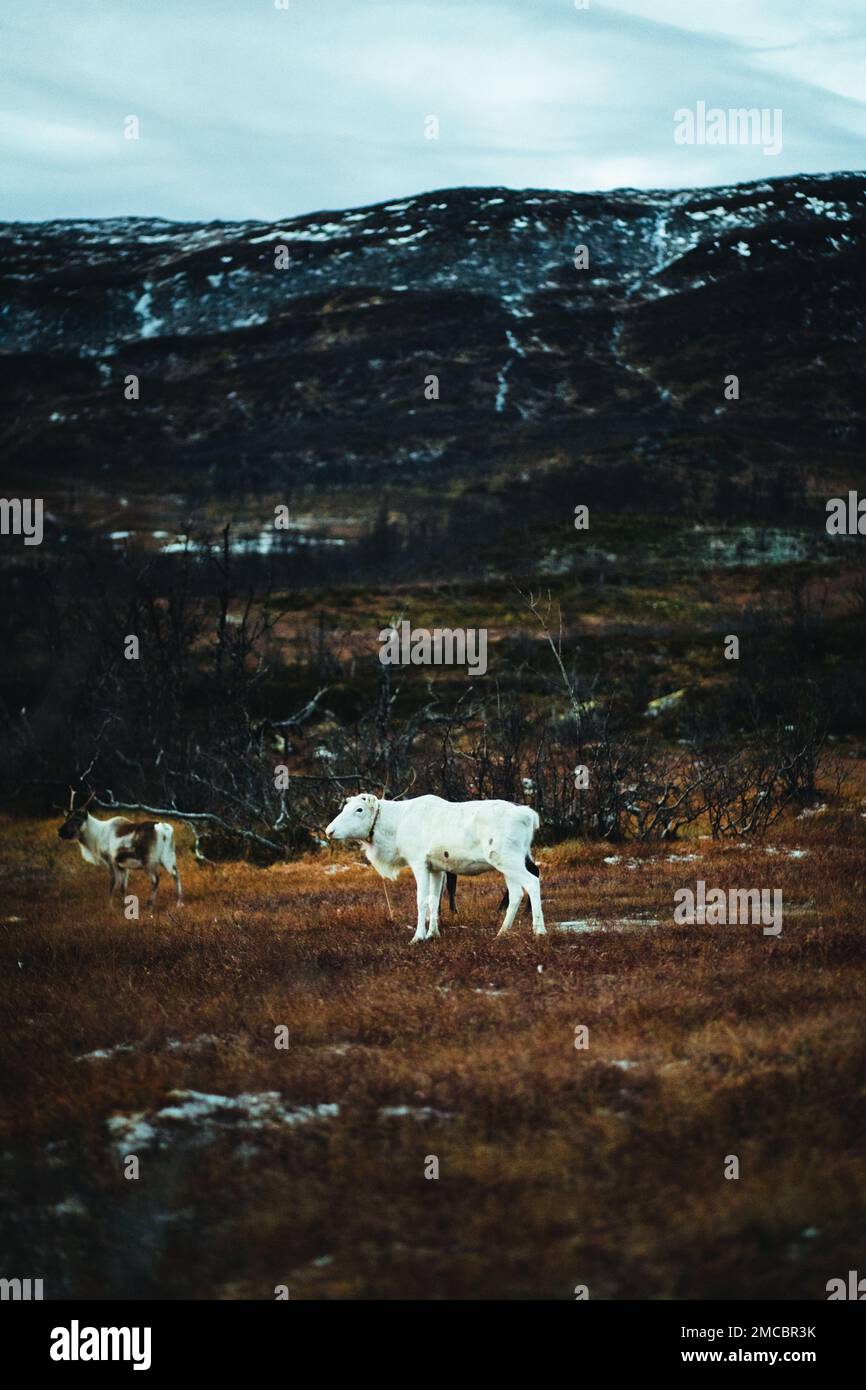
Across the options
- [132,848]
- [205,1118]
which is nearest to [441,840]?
[205,1118]

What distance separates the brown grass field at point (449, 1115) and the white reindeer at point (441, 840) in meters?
0.43

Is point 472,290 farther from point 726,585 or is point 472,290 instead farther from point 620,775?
point 620,775

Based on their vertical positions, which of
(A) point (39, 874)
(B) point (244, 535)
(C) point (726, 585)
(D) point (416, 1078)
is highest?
(B) point (244, 535)

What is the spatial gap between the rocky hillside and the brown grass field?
73951mm

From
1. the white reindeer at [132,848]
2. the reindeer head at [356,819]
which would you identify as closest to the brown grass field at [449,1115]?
the reindeer head at [356,819]

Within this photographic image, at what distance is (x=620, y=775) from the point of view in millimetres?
18438

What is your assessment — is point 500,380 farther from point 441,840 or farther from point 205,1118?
point 205,1118

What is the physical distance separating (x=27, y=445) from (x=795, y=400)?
9581cm

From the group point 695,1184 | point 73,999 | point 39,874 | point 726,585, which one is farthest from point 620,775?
point 726,585

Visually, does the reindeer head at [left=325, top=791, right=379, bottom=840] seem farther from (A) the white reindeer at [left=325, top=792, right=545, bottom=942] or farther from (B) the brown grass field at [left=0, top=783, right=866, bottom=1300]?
(B) the brown grass field at [left=0, top=783, right=866, bottom=1300]

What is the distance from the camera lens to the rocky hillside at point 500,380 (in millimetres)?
104188

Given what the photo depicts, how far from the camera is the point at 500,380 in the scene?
148 m

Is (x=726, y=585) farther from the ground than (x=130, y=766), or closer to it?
farther from the ground

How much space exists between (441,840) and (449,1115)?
4553mm
